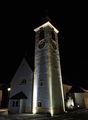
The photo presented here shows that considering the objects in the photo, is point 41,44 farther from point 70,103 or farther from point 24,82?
point 70,103

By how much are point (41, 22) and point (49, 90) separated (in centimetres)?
1424

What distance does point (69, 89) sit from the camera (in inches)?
1339

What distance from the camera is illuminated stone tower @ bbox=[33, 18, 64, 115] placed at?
22859 mm

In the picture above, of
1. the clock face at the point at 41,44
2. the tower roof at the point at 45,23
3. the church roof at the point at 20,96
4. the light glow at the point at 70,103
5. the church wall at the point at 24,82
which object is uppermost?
the tower roof at the point at 45,23

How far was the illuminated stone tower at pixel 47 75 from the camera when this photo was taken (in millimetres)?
22859

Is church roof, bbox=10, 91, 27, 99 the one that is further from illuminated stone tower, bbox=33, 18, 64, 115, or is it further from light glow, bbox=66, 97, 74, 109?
light glow, bbox=66, 97, 74, 109

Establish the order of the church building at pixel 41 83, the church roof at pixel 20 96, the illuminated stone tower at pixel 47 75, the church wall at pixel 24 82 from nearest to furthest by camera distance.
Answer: the illuminated stone tower at pixel 47 75 < the church building at pixel 41 83 < the church wall at pixel 24 82 < the church roof at pixel 20 96

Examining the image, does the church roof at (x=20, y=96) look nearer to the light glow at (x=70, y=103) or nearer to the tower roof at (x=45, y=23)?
the light glow at (x=70, y=103)

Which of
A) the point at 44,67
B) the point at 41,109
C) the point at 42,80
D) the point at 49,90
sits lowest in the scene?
the point at 41,109

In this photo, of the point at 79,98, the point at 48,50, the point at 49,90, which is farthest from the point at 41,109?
the point at 79,98

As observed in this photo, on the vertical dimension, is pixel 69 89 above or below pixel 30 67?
below

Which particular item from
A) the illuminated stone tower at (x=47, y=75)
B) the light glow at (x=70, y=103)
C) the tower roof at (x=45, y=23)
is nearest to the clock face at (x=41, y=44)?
the illuminated stone tower at (x=47, y=75)

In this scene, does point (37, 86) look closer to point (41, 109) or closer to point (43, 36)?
point (41, 109)

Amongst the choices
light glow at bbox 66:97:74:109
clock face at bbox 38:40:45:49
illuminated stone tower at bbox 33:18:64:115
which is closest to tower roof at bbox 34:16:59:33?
illuminated stone tower at bbox 33:18:64:115
